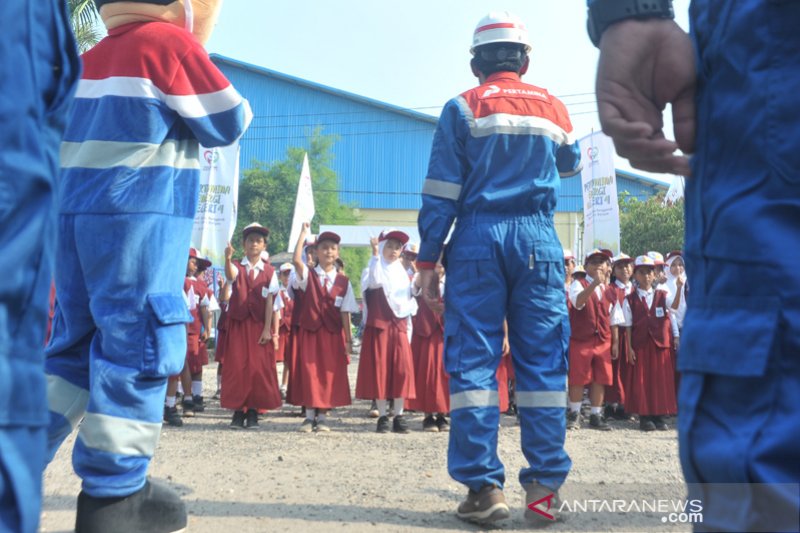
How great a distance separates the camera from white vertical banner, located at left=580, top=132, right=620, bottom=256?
40.6ft

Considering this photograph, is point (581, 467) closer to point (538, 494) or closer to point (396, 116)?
point (538, 494)

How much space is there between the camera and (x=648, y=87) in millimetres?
1534

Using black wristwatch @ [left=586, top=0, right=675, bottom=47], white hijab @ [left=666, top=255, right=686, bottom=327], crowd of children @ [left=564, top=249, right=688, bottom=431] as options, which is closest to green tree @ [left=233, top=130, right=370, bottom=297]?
white hijab @ [left=666, top=255, right=686, bottom=327]

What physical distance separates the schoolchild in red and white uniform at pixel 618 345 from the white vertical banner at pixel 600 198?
8.95ft

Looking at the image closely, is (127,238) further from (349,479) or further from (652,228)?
(652,228)

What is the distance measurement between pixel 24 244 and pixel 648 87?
3.99 ft

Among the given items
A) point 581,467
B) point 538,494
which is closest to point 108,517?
point 538,494

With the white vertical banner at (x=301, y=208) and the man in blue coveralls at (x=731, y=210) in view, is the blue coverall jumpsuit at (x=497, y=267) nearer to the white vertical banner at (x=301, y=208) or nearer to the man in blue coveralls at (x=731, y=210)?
the man in blue coveralls at (x=731, y=210)

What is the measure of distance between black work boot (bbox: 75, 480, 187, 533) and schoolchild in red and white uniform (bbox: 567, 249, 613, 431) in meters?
5.79

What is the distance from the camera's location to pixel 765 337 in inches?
49.1

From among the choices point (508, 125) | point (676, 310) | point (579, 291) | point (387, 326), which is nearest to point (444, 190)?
point (508, 125)

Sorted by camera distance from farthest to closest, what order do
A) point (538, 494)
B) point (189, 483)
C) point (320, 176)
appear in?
point (320, 176), point (189, 483), point (538, 494)

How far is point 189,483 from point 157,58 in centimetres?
260

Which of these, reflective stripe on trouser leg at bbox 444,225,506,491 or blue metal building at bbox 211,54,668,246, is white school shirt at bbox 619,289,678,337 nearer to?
reflective stripe on trouser leg at bbox 444,225,506,491
